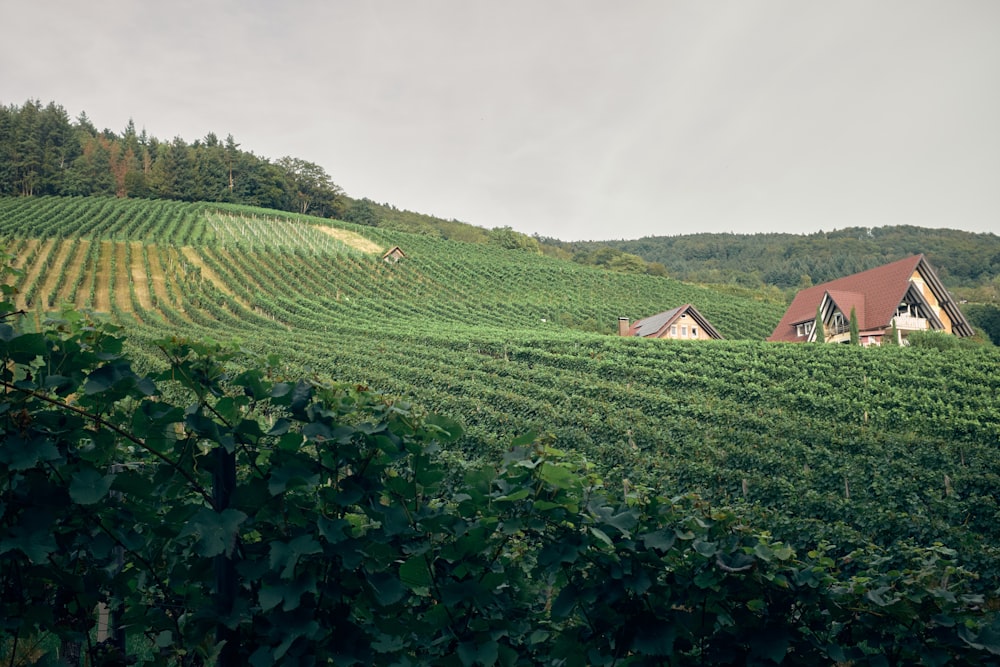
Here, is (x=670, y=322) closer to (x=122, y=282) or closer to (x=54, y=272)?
(x=122, y=282)

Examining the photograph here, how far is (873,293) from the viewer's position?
3691cm

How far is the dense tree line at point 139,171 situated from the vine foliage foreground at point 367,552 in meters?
92.4

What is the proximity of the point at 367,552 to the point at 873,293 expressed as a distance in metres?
41.5

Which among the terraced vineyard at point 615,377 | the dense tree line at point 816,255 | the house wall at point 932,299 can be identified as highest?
the dense tree line at point 816,255

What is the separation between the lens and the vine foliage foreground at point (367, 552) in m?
2.00

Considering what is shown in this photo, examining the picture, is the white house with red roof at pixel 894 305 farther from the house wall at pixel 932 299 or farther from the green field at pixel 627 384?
the green field at pixel 627 384

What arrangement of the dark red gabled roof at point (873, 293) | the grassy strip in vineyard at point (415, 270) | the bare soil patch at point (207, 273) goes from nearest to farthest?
the dark red gabled roof at point (873, 293)
the bare soil patch at point (207, 273)
the grassy strip in vineyard at point (415, 270)

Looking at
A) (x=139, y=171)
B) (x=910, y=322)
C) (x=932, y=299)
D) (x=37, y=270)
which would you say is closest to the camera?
(x=910, y=322)

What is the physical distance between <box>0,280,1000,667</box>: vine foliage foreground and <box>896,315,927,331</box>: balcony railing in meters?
38.6

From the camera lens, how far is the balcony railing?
34.9m

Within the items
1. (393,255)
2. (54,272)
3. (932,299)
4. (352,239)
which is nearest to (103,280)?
(54,272)

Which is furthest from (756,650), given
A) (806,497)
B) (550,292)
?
(550,292)

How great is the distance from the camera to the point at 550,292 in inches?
2355

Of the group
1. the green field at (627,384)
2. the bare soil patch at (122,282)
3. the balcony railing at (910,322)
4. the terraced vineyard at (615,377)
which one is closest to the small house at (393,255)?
the terraced vineyard at (615,377)
